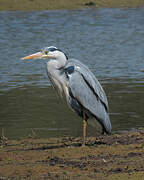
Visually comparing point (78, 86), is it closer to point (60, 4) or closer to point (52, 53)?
point (52, 53)

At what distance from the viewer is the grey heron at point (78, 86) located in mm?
6996

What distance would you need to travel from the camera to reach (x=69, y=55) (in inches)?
642

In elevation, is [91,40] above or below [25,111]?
above

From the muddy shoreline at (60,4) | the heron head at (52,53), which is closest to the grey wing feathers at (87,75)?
the heron head at (52,53)

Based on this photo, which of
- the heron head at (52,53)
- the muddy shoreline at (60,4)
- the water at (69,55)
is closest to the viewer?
the heron head at (52,53)

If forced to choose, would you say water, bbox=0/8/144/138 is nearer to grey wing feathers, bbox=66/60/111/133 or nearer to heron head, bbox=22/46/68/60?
grey wing feathers, bbox=66/60/111/133

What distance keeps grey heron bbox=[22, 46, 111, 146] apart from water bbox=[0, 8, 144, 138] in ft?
4.64

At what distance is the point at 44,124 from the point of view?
9.16 meters

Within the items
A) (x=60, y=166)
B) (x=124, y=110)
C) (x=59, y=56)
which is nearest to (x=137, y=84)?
(x=124, y=110)

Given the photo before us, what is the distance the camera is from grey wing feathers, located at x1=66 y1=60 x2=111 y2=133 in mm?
6980

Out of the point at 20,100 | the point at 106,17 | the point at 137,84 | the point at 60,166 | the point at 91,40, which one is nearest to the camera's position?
the point at 60,166

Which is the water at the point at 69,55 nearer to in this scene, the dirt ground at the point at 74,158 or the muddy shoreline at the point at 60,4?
the muddy shoreline at the point at 60,4

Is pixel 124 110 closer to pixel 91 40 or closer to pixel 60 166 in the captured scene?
pixel 60 166

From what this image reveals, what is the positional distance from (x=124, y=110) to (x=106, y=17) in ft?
52.9
